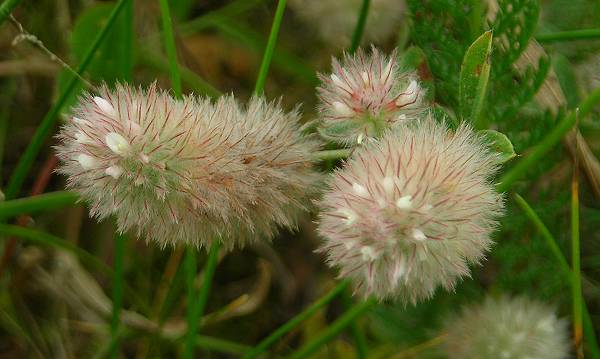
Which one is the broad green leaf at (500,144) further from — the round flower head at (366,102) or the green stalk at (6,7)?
the green stalk at (6,7)

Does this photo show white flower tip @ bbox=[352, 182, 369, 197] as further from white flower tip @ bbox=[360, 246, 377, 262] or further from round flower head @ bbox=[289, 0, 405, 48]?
round flower head @ bbox=[289, 0, 405, 48]

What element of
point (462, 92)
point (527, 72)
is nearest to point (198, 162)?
point (462, 92)

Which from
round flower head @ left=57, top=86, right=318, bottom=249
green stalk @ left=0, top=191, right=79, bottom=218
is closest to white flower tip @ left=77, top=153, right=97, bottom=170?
round flower head @ left=57, top=86, right=318, bottom=249

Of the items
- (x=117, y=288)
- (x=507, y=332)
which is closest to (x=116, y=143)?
(x=117, y=288)

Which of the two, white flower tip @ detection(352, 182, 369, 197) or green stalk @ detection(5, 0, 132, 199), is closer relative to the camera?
white flower tip @ detection(352, 182, 369, 197)

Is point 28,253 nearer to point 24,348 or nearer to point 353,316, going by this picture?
point 24,348

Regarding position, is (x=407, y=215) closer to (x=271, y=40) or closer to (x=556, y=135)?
(x=556, y=135)

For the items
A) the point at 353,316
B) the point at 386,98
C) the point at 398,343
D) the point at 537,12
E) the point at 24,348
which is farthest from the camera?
the point at 24,348
